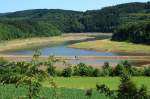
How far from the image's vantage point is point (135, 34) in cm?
11831

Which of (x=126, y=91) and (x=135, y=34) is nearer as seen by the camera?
(x=126, y=91)

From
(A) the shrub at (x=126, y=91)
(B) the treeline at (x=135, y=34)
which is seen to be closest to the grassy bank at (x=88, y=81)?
(A) the shrub at (x=126, y=91)

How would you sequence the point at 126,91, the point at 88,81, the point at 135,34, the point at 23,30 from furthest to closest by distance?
the point at 23,30 → the point at 135,34 → the point at 88,81 → the point at 126,91

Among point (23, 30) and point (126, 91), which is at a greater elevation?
point (126, 91)

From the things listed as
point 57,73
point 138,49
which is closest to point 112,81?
point 57,73

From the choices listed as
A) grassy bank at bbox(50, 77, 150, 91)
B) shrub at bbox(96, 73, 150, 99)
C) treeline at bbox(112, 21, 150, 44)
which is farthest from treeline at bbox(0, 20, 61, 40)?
shrub at bbox(96, 73, 150, 99)

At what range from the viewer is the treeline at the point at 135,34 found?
112 metres

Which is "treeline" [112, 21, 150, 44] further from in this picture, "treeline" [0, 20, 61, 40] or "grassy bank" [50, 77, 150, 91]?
"grassy bank" [50, 77, 150, 91]

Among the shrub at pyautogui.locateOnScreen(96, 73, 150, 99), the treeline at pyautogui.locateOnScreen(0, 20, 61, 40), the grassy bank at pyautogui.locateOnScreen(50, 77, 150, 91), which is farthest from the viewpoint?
the treeline at pyautogui.locateOnScreen(0, 20, 61, 40)

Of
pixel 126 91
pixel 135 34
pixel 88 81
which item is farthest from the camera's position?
pixel 135 34

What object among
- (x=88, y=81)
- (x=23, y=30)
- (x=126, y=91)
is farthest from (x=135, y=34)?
(x=126, y=91)

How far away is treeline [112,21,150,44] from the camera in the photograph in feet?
368

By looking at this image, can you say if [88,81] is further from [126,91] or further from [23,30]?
[23,30]

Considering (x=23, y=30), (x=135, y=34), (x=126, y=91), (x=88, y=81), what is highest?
(x=126, y=91)
